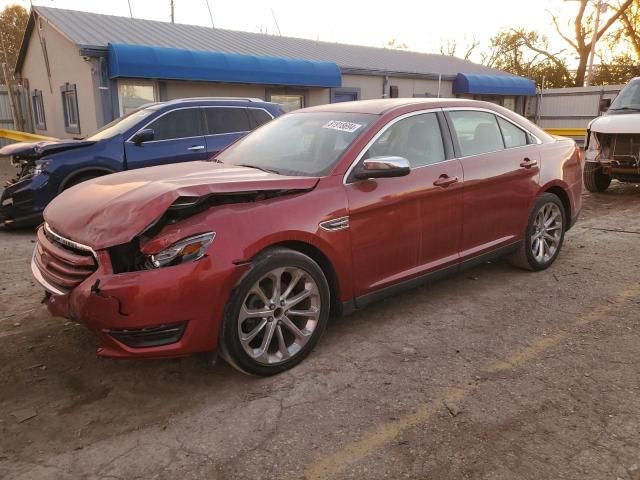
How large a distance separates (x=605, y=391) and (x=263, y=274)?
2089mm

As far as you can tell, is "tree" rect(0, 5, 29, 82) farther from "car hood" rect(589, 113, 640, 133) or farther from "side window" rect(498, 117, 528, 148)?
"side window" rect(498, 117, 528, 148)

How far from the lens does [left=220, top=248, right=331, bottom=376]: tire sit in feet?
9.64

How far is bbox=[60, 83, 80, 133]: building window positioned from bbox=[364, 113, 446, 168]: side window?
1332 centimetres

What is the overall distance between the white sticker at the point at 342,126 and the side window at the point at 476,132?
37.9 inches

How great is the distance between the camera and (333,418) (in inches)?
108

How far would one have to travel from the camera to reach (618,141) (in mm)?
8844

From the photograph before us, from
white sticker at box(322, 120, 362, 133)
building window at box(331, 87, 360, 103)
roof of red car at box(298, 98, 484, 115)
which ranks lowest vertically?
white sticker at box(322, 120, 362, 133)

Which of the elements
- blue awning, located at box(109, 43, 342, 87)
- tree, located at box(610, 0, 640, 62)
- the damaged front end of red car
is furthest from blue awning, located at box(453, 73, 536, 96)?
the damaged front end of red car

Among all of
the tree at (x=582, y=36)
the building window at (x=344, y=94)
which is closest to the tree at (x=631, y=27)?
the tree at (x=582, y=36)

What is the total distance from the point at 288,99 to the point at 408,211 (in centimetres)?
1413

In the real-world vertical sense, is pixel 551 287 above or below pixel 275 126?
Result: below

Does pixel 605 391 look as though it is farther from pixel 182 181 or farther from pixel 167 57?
pixel 167 57

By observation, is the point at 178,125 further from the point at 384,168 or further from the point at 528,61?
the point at 528,61

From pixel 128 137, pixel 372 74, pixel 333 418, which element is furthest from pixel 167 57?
pixel 333 418
